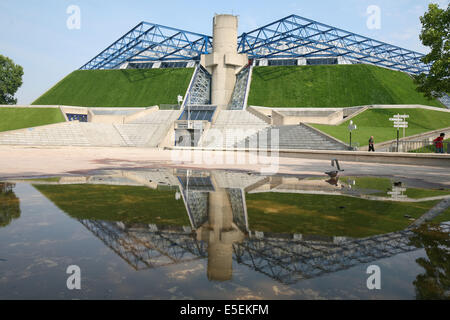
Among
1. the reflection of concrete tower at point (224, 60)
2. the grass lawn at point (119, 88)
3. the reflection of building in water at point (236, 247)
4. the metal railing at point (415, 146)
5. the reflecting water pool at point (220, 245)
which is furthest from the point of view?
the grass lawn at point (119, 88)

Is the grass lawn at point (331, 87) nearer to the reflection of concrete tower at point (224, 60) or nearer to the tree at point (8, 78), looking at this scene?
the reflection of concrete tower at point (224, 60)

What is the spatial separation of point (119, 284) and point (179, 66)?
9185 cm

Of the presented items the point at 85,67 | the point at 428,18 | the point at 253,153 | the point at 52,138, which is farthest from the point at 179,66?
the point at 428,18

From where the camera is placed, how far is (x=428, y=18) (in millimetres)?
27016

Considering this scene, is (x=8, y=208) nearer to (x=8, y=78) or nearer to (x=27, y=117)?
(x=27, y=117)

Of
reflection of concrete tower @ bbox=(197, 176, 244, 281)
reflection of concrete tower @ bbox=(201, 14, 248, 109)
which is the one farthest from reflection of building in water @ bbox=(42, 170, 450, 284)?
reflection of concrete tower @ bbox=(201, 14, 248, 109)

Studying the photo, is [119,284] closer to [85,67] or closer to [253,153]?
[253,153]

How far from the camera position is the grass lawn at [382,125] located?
3819 centimetres

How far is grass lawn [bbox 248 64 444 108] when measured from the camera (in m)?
65.0

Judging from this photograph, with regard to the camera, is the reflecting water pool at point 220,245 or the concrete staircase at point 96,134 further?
the concrete staircase at point 96,134

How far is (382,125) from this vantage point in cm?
5025

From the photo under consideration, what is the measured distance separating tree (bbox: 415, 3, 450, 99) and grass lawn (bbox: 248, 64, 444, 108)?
37.6 metres

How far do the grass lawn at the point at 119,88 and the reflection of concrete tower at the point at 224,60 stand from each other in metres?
8.43

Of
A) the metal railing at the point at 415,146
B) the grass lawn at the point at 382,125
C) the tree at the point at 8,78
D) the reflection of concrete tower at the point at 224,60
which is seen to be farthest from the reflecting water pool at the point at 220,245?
the tree at the point at 8,78
